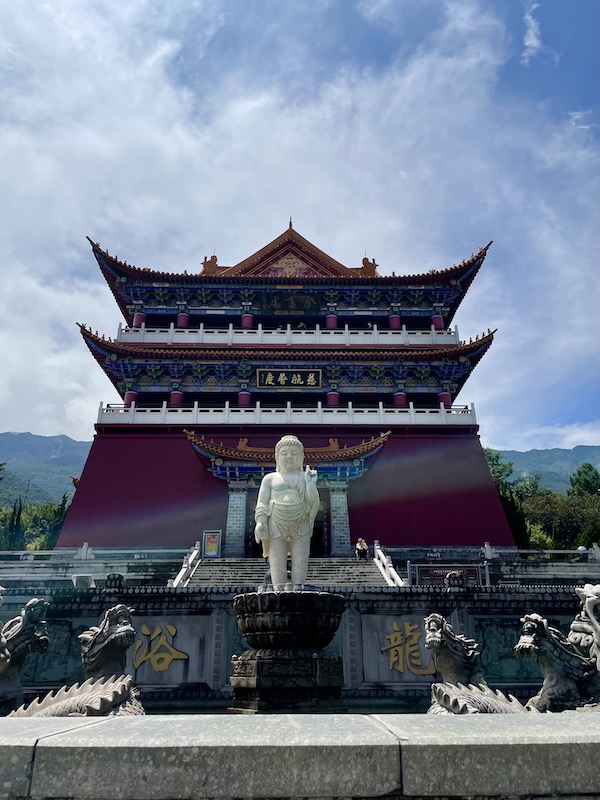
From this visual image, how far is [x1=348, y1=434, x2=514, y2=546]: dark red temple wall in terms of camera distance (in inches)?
809

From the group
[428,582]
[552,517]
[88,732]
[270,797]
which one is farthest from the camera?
[552,517]

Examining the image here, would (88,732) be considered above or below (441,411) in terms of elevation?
below

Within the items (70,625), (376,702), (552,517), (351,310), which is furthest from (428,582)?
(552,517)

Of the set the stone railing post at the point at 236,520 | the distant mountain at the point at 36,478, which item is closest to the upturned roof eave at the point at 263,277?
the stone railing post at the point at 236,520

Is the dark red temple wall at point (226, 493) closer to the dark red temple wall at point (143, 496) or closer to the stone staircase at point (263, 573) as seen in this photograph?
the dark red temple wall at point (143, 496)

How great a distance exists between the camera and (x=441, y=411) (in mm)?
23000

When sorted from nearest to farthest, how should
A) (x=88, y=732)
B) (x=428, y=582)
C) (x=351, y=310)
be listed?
(x=88, y=732), (x=428, y=582), (x=351, y=310)

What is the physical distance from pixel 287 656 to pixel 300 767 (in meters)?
3.42

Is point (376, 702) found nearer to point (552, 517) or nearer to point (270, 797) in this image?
point (270, 797)

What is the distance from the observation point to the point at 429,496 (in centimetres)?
2141

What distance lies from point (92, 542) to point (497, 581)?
14346 millimetres

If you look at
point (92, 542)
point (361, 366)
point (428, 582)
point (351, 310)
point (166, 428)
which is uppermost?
point (351, 310)

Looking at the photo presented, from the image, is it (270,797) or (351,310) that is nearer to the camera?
(270,797)

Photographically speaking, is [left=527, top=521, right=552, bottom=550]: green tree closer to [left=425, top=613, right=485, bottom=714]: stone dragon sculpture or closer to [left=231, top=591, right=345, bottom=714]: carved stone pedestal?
[left=425, top=613, right=485, bottom=714]: stone dragon sculpture
